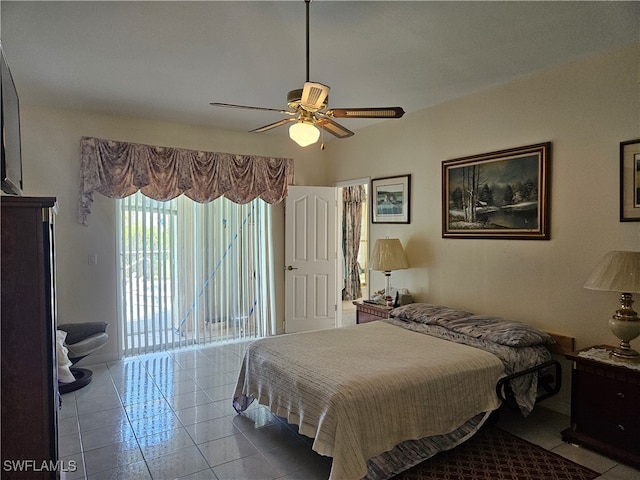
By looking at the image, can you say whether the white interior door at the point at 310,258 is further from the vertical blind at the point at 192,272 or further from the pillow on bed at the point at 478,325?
the pillow on bed at the point at 478,325

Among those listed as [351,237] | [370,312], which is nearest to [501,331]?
[370,312]

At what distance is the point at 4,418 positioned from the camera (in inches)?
57.1

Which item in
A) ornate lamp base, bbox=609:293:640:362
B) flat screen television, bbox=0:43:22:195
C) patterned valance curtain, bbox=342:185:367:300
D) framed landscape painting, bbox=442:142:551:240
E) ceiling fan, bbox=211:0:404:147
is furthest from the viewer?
patterned valance curtain, bbox=342:185:367:300

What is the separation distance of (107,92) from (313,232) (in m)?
2.88

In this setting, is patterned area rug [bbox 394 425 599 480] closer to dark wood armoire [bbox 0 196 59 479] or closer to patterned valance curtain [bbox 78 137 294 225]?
dark wood armoire [bbox 0 196 59 479]

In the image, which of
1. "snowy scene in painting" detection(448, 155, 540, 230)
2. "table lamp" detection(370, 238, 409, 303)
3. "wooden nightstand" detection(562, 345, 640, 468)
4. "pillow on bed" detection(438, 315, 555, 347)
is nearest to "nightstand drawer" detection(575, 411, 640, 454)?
"wooden nightstand" detection(562, 345, 640, 468)

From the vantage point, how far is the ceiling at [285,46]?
2.30 m

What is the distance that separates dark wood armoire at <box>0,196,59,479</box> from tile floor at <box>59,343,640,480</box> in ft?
3.53

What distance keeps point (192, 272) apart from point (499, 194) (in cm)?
357

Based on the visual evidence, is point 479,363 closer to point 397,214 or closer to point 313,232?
point 397,214

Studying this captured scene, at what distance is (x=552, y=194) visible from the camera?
3.21 m

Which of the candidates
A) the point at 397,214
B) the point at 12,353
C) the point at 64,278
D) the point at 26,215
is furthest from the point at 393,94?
the point at 64,278

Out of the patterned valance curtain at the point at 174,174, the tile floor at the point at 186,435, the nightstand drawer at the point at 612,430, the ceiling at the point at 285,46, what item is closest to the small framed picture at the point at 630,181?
the ceiling at the point at 285,46

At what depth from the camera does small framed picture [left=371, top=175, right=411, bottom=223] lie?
14.9 feet
